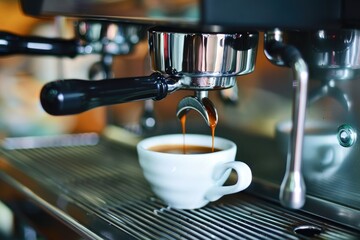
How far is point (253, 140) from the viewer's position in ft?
2.22

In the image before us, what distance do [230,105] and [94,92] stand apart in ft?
0.93

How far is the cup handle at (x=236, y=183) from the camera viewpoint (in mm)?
557

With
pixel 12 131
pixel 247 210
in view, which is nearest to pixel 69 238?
pixel 247 210

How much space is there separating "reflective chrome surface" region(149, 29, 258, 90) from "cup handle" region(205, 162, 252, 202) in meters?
0.09

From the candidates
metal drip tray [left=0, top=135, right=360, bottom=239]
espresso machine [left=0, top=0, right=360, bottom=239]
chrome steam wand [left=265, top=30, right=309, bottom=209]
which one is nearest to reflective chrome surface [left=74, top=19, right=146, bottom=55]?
espresso machine [left=0, top=0, right=360, bottom=239]

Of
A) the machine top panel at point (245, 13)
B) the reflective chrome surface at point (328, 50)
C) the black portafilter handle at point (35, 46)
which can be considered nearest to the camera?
the machine top panel at point (245, 13)

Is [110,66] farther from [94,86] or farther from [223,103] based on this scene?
[94,86]

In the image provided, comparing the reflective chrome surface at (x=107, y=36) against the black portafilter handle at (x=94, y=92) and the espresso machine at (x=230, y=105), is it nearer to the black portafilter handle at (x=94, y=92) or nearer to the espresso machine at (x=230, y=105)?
the espresso machine at (x=230, y=105)

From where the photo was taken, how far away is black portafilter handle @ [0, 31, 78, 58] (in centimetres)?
67

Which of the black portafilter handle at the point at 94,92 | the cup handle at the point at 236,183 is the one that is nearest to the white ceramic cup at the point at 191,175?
the cup handle at the point at 236,183

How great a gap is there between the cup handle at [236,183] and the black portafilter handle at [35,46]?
0.28m

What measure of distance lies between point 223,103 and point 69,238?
25cm

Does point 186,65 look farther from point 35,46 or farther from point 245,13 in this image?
point 35,46

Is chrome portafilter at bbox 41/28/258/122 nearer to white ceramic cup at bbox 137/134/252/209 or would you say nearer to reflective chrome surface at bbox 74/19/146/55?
white ceramic cup at bbox 137/134/252/209
